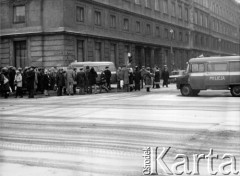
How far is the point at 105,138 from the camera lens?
804cm

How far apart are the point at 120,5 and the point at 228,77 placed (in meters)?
20.3

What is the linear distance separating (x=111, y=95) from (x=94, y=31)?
12804mm

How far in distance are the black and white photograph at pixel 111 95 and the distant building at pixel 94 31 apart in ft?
0.33

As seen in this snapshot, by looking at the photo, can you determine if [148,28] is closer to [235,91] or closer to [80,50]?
[80,50]

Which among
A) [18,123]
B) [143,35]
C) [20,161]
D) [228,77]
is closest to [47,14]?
[143,35]

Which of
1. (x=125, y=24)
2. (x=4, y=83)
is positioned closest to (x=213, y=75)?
(x=4, y=83)

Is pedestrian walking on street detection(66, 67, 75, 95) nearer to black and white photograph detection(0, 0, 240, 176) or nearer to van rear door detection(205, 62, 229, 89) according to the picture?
black and white photograph detection(0, 0, 240, 176)

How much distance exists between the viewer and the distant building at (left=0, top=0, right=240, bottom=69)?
97.5 feet

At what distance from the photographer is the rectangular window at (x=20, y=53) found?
31266mm

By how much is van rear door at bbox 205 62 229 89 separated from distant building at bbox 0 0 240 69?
556 inches

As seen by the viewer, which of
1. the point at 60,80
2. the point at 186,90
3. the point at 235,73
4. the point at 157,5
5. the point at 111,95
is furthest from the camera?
the point at 157,5

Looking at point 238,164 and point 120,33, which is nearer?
point 238,164

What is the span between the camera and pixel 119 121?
10453 mm

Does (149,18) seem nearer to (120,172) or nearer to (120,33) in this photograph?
(120,33)
